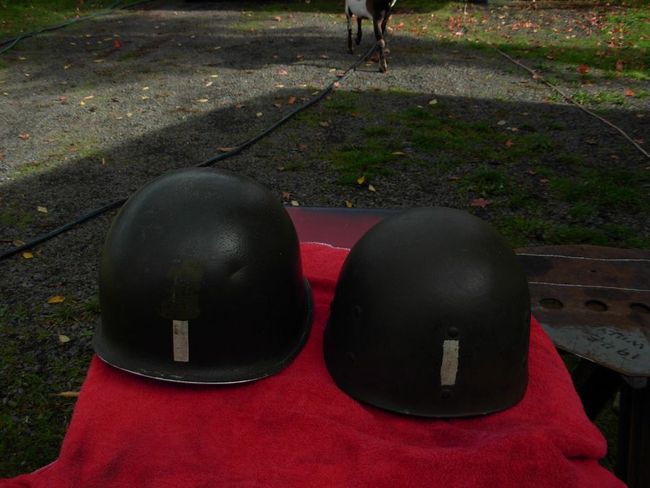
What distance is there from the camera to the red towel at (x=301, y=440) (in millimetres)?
1543

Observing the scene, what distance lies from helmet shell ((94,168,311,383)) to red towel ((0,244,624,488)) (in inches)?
3.1

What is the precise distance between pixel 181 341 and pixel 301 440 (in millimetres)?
448

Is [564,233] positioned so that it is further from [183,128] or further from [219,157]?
[183,128]

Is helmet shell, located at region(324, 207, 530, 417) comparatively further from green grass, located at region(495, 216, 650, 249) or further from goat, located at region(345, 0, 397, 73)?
goat, located at region(345, 0, 397, 73)

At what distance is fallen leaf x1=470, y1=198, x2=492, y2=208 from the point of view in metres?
4.33

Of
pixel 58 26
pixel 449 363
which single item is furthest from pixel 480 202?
pixel 58 26

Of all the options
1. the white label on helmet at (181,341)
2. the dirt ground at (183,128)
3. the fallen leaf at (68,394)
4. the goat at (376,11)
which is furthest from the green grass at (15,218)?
the goat at (376,11)

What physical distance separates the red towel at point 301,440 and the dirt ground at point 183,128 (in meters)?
1.01

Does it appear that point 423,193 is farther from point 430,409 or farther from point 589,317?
point 430,409

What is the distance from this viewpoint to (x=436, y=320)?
1638mm

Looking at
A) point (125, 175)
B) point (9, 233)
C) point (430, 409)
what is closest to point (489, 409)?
point (430, 409)

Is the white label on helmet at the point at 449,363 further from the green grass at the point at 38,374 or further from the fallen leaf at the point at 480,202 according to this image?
the fallen leaf at the point at 480,202

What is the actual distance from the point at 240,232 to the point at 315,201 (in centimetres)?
266

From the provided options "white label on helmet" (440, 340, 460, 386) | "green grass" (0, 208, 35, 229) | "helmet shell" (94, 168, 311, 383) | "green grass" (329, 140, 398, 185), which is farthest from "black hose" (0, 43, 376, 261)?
"white label on helmet" (440, 340, 460, 386)
